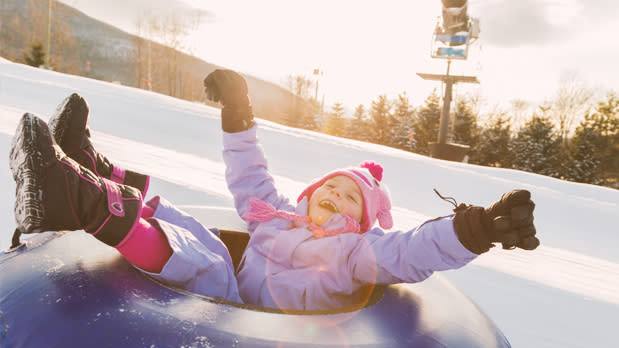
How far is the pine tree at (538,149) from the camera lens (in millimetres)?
21688

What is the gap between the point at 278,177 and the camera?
4668 mm

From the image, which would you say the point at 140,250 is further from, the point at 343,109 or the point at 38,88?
the point at 343,109

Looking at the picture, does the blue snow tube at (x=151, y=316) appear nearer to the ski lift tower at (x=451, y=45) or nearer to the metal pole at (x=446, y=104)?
the ski lift tower at (x=451, y=45)

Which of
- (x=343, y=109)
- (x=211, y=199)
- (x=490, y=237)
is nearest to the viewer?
(x=490, y=237)

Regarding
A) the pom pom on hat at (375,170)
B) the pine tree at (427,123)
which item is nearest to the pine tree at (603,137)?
the pine tree at (427,123)

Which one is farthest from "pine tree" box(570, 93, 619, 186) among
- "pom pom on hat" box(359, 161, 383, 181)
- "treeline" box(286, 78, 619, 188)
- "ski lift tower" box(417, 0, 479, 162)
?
"pom pom on hat" box(359, 161, 383, 181)

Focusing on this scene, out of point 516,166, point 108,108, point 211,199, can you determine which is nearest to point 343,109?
point 516,166

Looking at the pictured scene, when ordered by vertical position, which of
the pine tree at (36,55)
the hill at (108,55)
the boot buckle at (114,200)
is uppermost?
the hill at (108,55)

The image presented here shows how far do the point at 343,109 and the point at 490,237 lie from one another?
32.1 meters

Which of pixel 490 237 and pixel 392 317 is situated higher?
pixel 490 237

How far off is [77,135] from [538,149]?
24289 millimetres

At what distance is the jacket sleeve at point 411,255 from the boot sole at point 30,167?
35.5 inches

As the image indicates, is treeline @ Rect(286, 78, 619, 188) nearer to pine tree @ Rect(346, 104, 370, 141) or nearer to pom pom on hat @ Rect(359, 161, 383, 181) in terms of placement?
pine tree @ Rect(346, 104, 370, 141)

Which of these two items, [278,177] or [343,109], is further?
[343,109]
